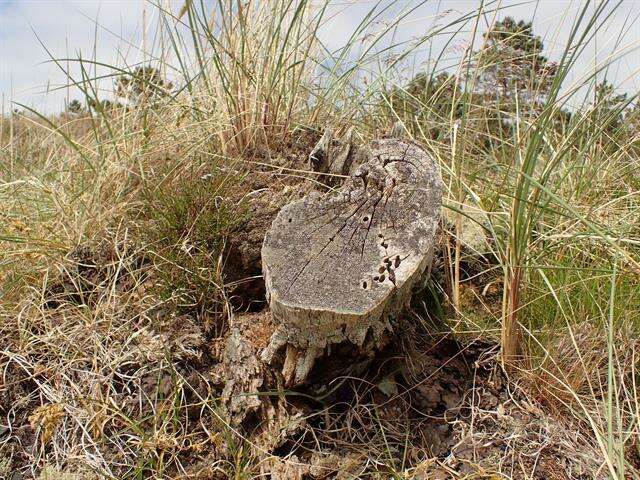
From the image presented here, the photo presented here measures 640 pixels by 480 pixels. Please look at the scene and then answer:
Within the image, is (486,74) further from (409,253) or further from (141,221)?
(141,221)

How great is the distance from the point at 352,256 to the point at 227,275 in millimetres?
610

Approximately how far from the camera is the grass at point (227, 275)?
A: 1628 mm

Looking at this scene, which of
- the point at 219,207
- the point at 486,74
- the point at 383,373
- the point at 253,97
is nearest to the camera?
the point at 383,373

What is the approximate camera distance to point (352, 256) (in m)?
1.56

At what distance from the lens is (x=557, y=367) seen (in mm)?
1640

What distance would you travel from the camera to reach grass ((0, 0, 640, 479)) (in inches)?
64.1

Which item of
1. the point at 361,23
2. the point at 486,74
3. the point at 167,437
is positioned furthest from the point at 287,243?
the point at 486,74

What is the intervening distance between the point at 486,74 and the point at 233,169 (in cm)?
137

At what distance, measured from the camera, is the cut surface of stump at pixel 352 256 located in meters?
1.46

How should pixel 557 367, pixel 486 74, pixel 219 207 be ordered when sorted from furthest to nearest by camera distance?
pixel 486 74 → pixel 219 207 → pixel 557 367

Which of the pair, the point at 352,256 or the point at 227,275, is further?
the point at 227,275

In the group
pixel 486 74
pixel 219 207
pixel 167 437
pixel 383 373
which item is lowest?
pixel 167 437

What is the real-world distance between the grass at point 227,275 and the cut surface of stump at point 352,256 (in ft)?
0.56

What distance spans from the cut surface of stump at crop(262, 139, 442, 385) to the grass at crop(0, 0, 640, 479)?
17 centimetres
